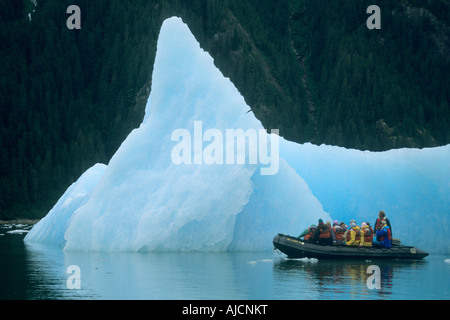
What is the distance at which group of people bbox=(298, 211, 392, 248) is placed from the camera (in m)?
31.0

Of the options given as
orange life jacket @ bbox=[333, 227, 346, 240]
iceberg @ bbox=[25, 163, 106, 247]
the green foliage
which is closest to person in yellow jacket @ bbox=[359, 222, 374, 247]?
orange life jacket @ bbox=[333, 227, 346, 240]

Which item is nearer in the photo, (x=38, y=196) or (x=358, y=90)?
(x=38, y=196)

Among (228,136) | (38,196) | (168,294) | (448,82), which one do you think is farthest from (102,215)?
(448,82)

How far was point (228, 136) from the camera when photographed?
112ft

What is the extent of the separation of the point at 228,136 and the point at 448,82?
107199 millimetres

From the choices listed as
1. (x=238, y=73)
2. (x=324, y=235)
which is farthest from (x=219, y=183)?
(x=238, y=73)

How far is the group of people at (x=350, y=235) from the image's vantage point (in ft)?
102

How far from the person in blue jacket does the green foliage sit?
84.4 metres

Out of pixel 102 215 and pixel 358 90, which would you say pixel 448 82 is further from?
pixel 102 215
